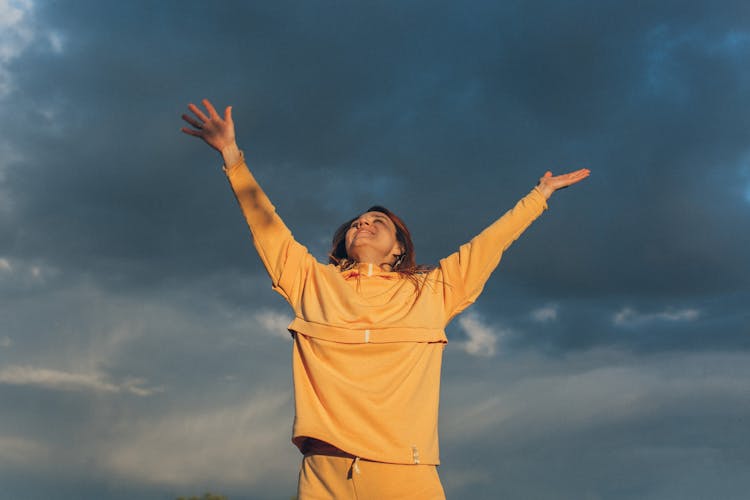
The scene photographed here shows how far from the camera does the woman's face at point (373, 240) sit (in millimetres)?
5914

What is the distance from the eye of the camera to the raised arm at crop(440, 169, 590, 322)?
587 cm

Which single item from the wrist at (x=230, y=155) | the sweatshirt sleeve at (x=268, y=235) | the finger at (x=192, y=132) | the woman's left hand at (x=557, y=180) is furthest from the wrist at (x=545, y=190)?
the finger at (x=192, y=132)

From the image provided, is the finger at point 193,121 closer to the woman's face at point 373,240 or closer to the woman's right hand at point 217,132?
the woman's right hand at point 217,132

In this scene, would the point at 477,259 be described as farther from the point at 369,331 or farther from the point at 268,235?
the point at 268,235

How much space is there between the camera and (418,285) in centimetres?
575

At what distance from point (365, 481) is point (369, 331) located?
912mm

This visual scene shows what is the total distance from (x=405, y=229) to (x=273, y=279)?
3.41ft

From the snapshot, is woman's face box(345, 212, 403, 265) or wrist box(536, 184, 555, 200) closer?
woman's face box(345, 212, 403, 265)

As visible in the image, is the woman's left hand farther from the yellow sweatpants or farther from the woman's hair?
the yellow sweatpants

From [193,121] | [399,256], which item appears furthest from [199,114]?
[399,256]

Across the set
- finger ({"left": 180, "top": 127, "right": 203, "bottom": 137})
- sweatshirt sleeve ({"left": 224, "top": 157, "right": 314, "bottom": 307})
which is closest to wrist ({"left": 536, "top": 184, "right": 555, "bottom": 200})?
sweatshirt sleeve ({"left": 224, "top": 157, "right": 314, "bottom": 307})

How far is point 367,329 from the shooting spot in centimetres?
544

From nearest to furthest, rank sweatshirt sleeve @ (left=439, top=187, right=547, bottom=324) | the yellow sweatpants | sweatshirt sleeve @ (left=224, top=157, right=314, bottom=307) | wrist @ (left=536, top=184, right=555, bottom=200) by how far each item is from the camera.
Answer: the yellow sweatpants, sweatshirt sleeve @ (left=224, top=157, right=314, bottom=307), sweatshirt sleeve @ (left=439, top=187, right=547, bottom=324), wrist @ (left=536, top=184, right=555, bottom=200)

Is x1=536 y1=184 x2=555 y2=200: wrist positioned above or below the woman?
above
